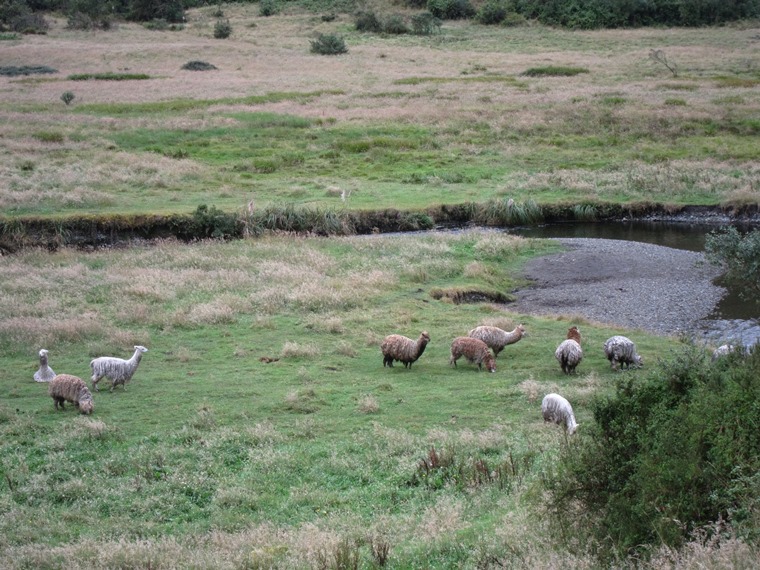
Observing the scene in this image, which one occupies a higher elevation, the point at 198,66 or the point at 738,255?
the point at 198,66

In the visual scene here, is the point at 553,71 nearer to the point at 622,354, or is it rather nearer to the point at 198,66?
the point at 198,66

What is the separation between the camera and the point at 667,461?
29.2 ft

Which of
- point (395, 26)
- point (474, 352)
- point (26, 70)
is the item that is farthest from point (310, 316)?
point (395, 26)

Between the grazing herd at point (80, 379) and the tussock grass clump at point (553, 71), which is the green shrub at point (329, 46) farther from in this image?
the grazing herd at point (80, 379)

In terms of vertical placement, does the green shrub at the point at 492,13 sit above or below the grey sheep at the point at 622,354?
above

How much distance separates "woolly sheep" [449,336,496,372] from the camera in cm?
2156

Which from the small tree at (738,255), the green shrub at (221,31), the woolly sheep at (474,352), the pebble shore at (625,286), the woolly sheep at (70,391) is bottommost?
the pebble shore at (625,286)

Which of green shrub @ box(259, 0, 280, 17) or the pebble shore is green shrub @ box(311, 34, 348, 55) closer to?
green shrub @ box(259, 0, 280, 17)

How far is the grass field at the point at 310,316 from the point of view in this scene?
12.0m

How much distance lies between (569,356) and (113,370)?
1080cm

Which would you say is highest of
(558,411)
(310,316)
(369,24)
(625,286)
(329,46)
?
(369,24)

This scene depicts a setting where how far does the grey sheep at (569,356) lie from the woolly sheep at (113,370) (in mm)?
10141

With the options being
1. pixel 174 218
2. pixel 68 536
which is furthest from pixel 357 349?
pixel 174 218

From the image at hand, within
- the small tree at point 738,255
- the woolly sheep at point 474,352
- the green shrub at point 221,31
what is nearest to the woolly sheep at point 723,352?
the woolly sheep at point 474,352
